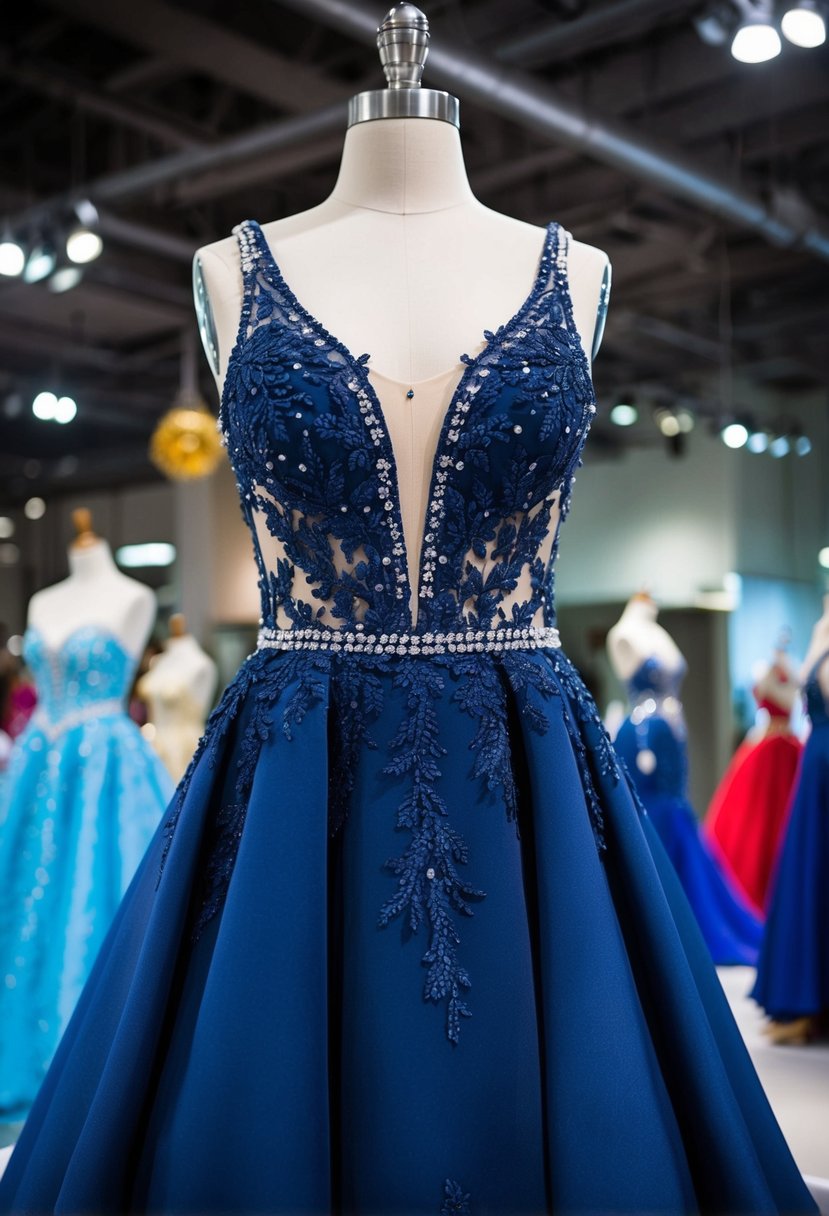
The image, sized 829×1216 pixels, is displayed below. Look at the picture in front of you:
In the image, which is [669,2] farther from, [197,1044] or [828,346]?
[197,1044]

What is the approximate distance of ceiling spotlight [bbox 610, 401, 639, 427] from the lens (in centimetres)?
718

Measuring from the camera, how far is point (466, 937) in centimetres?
130

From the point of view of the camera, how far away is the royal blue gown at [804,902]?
12.4 ft

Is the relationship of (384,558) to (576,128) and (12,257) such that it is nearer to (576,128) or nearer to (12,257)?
(576,128)

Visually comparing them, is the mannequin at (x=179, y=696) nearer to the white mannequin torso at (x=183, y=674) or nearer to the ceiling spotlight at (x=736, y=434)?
the white mannequin torso at (x=183, y=674)

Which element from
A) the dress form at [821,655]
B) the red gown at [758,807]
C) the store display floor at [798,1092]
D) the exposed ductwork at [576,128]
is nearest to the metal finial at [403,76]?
the store display floor at [798,1092]

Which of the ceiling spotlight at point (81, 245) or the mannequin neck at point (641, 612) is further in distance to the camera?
the mannequin neck at point (641, 612)

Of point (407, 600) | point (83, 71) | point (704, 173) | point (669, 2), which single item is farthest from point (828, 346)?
point (407, 600)

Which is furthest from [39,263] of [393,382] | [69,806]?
[393,382]

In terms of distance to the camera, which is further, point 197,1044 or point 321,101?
point 321,101

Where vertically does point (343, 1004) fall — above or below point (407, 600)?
below

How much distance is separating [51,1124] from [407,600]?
67 cm

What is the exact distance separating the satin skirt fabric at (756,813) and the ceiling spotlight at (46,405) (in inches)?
159

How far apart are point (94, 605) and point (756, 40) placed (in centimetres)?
265
